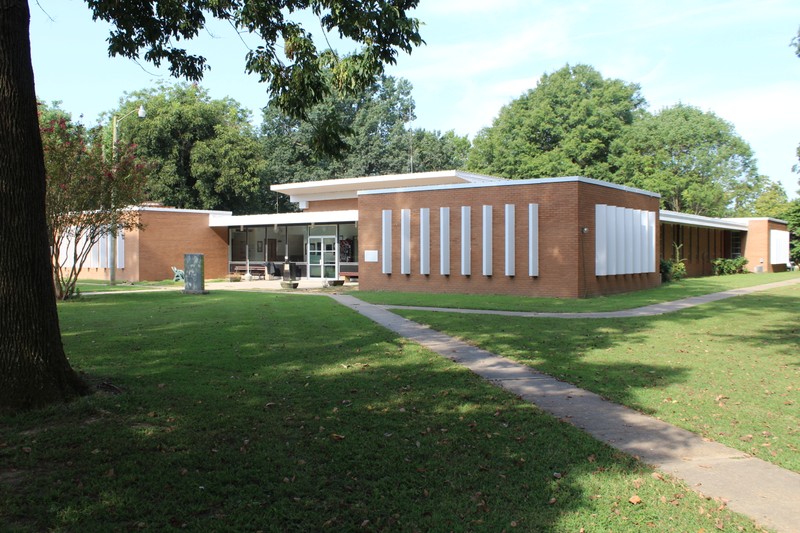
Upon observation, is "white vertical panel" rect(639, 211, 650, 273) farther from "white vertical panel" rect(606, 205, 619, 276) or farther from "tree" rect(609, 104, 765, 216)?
"tree" rect(609, 104, 765, 216)

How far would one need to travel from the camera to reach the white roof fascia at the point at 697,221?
34103 mm

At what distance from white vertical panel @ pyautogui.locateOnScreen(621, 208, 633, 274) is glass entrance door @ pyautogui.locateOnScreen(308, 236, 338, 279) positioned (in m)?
15.9

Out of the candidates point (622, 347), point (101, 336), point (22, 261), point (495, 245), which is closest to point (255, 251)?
point (495, 245)

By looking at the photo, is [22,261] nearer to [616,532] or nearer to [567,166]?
[616,532]

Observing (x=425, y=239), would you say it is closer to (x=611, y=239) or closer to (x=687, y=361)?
(x=611, y=239)

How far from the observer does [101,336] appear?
11398 mm

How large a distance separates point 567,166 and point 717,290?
970 inches

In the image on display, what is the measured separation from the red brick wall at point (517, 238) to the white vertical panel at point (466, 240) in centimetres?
14

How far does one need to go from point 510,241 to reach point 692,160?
147ft

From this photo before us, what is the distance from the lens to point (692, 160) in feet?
197

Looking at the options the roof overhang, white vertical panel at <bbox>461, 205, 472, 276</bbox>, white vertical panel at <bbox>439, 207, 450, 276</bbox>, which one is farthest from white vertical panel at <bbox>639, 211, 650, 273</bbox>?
white vertical panel at <bbox>439, 207, 450, 276</bbox>

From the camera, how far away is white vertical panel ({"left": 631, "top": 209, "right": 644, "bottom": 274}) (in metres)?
25.9

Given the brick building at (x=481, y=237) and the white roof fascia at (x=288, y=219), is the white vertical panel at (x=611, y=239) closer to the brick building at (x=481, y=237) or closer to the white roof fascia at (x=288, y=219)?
the brick building at (x=481, y=237)

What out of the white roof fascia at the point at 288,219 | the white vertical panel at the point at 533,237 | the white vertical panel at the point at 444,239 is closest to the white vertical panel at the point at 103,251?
the white roof fascia at the point at 288,219
